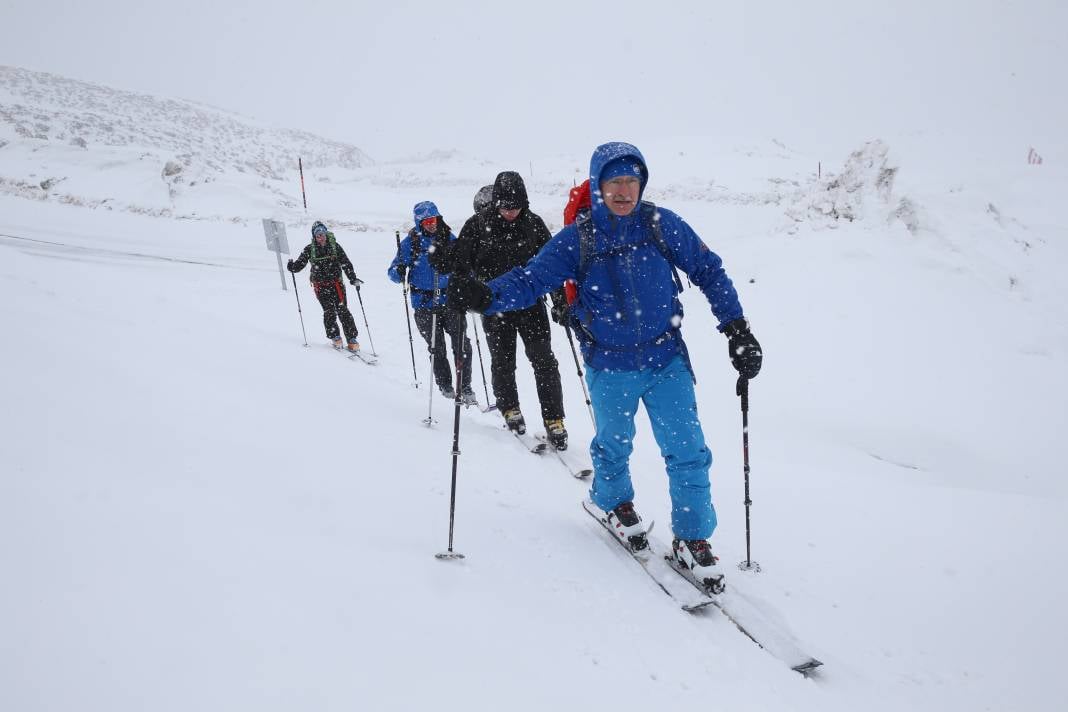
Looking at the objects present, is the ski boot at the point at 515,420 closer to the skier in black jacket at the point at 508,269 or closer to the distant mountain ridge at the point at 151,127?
the skier in black jacket at the point at 508,269

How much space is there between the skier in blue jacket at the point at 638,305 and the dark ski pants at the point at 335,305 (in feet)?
23.6

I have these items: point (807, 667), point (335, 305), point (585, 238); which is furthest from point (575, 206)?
point (335, 305)

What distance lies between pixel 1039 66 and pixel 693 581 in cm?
5416

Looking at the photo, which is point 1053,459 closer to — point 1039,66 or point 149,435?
point 149,435

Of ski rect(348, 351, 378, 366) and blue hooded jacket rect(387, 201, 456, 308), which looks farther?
ski rect(348, 351, 378, 366)

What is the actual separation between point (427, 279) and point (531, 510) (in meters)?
4.30

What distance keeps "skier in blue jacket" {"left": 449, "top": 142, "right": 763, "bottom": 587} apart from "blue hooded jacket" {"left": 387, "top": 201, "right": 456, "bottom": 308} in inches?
143

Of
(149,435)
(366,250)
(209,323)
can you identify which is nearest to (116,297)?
(209,323)

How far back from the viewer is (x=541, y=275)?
326 cm

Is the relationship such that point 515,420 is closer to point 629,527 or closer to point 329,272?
point 629,527

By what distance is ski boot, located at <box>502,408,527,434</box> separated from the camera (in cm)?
581

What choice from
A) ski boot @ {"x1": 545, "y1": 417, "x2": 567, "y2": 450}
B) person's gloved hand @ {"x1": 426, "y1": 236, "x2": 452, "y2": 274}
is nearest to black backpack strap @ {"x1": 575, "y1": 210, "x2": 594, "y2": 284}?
ski boot @ {"x1": 545, "y1": 417, "x2": 567, "y2": 450}

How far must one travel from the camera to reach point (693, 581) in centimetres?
333

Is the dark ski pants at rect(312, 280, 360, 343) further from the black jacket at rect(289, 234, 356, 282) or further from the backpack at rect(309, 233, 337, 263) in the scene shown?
the backpack at rect(309, 233, 337, 263)
